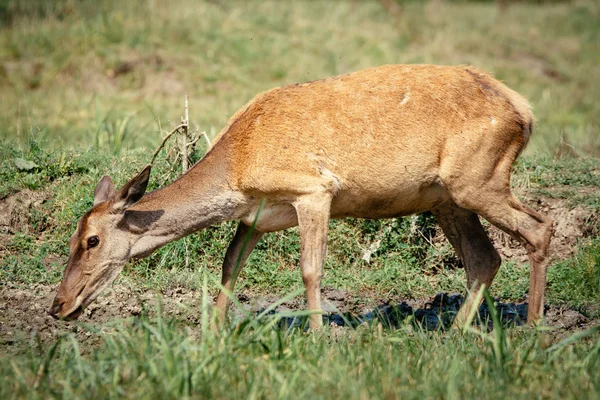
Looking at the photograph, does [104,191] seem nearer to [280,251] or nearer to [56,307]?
[56,307]

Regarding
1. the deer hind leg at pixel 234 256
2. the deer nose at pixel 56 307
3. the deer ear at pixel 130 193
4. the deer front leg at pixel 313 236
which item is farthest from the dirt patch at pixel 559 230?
the deer nose at pixel 56 307

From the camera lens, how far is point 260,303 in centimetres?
744

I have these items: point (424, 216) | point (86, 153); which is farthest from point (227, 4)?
point (424, 216)

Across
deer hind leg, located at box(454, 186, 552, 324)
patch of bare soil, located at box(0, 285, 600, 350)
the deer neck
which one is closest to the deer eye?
the deer neck

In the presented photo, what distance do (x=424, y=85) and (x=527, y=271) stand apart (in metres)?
2.21

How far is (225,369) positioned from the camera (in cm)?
472

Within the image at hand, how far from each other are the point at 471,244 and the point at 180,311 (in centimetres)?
244

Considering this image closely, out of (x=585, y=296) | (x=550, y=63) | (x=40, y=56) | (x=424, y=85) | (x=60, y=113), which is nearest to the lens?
(x=424, y=85)

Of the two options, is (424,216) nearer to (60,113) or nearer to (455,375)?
(455,375)

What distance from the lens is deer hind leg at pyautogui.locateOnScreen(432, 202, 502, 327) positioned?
7125 millimetres

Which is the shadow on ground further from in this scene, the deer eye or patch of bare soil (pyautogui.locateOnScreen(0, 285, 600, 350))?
the deer eye

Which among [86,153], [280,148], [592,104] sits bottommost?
[592,104]

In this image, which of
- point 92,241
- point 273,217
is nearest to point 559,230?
point 273,217

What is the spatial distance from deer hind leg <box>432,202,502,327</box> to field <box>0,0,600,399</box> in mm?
399
